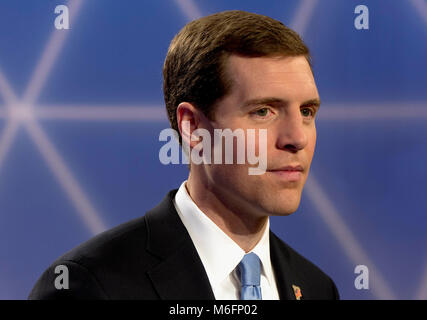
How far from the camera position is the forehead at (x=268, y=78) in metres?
2.06

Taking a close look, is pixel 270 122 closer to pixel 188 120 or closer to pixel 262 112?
pixel 262 112

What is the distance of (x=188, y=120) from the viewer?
87.9 inches

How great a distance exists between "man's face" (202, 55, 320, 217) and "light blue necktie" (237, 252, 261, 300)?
168mm

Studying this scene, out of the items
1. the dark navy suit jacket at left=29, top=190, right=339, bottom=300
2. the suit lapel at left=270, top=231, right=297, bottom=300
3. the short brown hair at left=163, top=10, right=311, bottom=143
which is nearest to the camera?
the dark navy suit jacket at left=29, top=190, right=339, bottom=300

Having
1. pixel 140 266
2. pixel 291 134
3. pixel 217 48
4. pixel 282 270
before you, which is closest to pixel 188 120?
pixel 217 48

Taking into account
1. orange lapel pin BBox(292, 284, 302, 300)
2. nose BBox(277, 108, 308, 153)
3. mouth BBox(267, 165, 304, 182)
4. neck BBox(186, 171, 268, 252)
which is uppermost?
nose BBox(277, 108, 308, 153)

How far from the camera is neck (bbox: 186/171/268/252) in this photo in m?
2.18

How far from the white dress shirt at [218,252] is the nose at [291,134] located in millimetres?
363

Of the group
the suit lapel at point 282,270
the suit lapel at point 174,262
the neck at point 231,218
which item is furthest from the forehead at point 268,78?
the suit lapel at point 282,270

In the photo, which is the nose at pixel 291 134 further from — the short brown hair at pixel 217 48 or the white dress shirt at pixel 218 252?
the white dress shirt at pixel 218 252

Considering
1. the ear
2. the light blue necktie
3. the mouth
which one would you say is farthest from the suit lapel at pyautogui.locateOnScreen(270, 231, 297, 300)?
the ear

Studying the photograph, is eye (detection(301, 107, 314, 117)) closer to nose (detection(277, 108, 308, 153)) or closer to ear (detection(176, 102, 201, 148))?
nose (detection(277, 108, 308, 153))

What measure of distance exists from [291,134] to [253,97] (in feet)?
0.56

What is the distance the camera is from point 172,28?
346 centimetres
